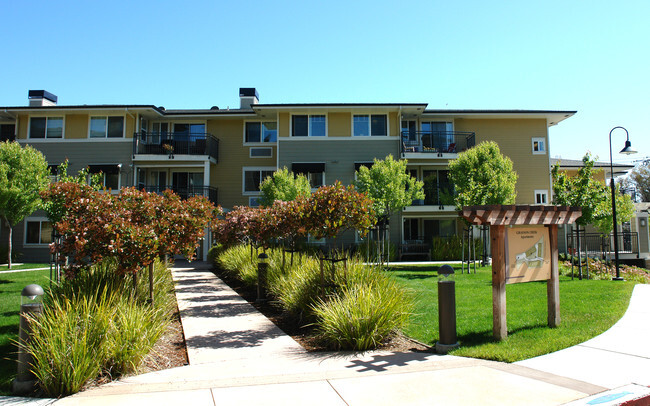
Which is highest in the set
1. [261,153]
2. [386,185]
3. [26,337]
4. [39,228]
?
[261,153]

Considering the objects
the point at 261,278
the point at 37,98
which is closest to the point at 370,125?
the point at 261,278

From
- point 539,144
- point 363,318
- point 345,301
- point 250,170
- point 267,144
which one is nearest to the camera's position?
point 363,318

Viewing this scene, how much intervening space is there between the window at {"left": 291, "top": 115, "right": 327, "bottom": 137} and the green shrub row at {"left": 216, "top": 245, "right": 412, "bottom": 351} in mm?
15265

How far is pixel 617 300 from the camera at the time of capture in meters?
9.63

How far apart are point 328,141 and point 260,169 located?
16.2ft

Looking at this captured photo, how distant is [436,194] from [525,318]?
59.2 feet

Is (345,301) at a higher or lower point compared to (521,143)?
lower

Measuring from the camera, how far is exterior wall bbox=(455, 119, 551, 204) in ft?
88.3

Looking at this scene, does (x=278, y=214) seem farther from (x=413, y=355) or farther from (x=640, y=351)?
(x=640, y=351)

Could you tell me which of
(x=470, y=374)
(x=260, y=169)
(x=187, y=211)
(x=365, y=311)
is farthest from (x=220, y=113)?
(x=470, y=374)

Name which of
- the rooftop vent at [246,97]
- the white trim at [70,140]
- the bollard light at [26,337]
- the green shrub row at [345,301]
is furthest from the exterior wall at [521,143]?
the bollard light at [26,337]

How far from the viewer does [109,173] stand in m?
26.2

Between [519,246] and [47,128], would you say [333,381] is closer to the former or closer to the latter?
[519,246]

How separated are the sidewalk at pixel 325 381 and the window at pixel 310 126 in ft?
64.6
